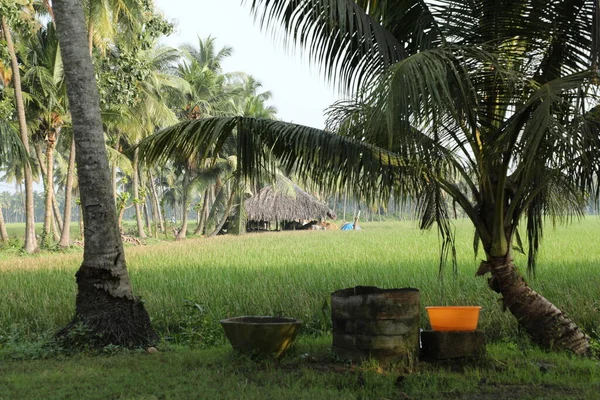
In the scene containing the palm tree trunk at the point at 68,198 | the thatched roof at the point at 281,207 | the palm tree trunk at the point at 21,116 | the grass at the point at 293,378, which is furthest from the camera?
the thatched roof at the point at 281,207

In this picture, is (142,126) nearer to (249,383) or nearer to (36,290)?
(36,290)

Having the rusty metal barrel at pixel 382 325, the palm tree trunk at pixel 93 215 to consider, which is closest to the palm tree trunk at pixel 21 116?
the palm tree trunk at pixel 93 215

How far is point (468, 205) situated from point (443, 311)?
95cm

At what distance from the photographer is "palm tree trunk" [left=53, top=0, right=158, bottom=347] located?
595 centimetres

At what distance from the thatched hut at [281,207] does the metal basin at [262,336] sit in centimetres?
2647

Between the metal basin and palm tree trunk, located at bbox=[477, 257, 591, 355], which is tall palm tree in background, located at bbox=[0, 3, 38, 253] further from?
palm tree trunk, located at bbox=[477, 257, 591, 355]

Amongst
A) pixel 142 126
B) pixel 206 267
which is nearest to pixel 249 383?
pixel 206 267

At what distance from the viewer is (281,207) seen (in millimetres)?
33500

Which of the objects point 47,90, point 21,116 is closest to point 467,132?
point 21,116

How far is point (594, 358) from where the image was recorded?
5.51 meters

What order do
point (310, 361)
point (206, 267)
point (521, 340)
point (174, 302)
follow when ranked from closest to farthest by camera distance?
point (310, 361) < point (521, 340) < point (174, 302) < point (206, 267)

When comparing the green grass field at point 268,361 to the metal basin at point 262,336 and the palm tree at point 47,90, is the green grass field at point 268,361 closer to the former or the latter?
the metal basin at point 262,336

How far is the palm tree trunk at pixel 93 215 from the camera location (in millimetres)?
5945

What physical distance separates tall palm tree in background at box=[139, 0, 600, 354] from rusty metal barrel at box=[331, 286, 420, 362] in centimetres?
97
